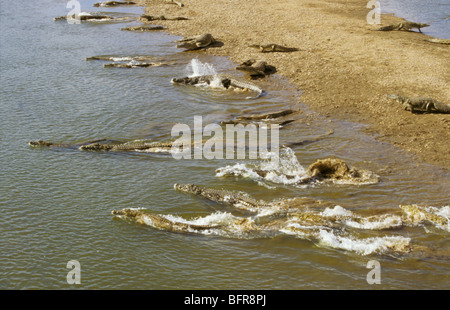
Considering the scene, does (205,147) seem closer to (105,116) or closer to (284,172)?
(284,172)

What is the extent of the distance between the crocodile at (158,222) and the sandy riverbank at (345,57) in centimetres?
504

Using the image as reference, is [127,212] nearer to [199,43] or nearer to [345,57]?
[345,57]

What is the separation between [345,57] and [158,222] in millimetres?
10459

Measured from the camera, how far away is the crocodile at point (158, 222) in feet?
25.0

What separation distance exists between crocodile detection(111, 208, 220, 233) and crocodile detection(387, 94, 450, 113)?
659 cm

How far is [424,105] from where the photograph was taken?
11.6 meters

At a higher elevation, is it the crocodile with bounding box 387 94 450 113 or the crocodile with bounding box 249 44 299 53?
the crocodile with bounding box 249 44 299 53

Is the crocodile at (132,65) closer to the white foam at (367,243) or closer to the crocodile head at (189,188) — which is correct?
the crocodile head at (189,188)

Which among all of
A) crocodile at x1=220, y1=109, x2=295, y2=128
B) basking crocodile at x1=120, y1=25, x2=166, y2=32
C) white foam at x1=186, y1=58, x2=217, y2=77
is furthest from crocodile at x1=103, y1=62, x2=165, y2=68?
crocodile at x1=220, y1=109, x2=295, y2=128

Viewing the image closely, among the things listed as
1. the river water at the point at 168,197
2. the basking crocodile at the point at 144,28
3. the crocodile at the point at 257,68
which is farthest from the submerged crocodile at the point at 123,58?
the basking crocodile at the point at 144,28

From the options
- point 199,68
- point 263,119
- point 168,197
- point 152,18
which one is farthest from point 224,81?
point 152,18

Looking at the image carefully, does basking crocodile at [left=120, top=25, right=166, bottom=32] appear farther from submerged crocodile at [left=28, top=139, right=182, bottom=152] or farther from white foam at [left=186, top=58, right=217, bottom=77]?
submerged crocodile at [left=28, top=139, right=182, bottom=152]

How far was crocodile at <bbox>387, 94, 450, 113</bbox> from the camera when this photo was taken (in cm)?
1148
